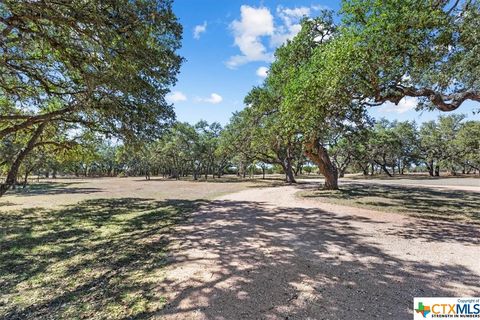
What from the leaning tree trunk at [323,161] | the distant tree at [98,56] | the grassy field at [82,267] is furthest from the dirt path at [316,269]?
the leaning tree trunk at [323,161]

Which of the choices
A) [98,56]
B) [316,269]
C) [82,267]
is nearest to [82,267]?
[82,267]

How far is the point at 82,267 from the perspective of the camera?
484 cm

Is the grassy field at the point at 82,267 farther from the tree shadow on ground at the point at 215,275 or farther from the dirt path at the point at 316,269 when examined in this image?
the dirt path at the point at 316,269

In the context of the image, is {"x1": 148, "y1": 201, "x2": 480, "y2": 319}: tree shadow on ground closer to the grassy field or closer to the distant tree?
the grassy field

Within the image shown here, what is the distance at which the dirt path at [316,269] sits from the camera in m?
3.24

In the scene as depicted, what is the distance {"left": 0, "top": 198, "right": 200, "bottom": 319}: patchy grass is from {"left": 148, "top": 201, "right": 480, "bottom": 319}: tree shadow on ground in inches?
18.3

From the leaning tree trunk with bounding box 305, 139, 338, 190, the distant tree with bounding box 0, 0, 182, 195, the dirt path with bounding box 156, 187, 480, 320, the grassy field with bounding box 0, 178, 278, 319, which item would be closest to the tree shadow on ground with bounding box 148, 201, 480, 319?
the dirt path with bounding box 156, 187, 480, 320

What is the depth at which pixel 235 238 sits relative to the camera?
6.44 m

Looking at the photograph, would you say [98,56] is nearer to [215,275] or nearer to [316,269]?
[215,275]

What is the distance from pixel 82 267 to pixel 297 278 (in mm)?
3959

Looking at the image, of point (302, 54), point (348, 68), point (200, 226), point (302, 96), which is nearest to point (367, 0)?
point (348, 68)

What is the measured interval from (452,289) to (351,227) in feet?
12.4

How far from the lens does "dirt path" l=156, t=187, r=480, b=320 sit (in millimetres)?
3240

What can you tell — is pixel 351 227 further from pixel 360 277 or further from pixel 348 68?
pixel 348 68
